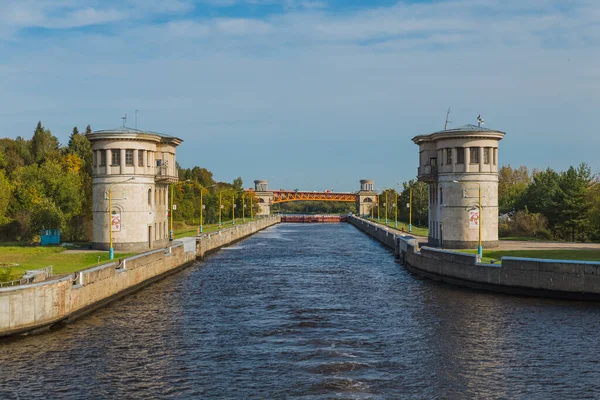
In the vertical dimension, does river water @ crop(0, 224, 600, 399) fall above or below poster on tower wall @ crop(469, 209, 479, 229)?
below

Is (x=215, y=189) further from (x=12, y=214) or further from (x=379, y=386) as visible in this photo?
(x=379, y=386)

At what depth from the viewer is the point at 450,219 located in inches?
2557

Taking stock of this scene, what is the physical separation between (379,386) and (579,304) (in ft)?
71.2

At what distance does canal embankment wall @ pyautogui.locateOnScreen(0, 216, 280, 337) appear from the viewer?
31828mm

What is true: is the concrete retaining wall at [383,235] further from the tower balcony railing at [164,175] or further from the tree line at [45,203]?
the tree line at [45,203]

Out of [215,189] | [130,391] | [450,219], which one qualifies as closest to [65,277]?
[130,391]

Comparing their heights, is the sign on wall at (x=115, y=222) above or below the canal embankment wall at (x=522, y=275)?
above

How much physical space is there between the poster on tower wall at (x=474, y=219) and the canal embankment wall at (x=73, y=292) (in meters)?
28.8

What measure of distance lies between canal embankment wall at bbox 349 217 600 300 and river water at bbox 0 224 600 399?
1.13 metres

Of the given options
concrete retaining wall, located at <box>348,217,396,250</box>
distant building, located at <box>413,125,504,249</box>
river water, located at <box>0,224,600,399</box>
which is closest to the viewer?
river water, located at <box>0,224,600,399</box>

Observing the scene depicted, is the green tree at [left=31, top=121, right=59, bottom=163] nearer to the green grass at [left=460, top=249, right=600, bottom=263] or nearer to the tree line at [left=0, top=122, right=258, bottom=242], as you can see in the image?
the tree line at [left=0, top=122, right=258, bottom=242]

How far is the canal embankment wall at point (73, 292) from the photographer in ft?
104

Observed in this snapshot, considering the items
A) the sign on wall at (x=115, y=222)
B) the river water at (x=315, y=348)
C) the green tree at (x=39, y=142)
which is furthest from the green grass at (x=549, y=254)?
the green tree at (x=39, y=142)

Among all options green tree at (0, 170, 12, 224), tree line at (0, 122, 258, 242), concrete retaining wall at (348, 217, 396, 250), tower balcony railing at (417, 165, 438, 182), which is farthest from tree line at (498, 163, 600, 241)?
green tree at (0, 170, 12, 224)
